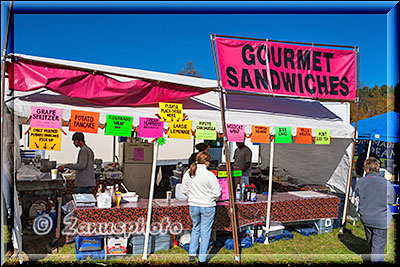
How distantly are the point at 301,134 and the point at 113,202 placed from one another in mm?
3595

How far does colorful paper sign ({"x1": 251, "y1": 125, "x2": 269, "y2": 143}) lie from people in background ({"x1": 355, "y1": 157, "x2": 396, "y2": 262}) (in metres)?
1.71

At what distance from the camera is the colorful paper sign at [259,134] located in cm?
554

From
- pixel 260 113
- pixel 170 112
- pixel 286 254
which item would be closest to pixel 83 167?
pixel 170 112

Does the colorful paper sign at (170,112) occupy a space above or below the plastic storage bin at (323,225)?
above

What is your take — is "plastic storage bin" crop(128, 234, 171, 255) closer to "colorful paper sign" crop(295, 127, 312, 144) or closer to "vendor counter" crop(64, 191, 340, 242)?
"vendor counter" crop(64, 191, 340, 242)

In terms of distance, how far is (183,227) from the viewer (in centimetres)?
519

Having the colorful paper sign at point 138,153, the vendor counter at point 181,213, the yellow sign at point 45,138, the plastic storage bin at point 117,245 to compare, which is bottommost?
the plastic storage bin at point 117,245

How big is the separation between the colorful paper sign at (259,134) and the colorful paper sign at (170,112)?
1346 mm

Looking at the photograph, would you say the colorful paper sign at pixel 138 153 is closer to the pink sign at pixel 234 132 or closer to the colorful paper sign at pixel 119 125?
the colorful paper sign at pixel 119 125

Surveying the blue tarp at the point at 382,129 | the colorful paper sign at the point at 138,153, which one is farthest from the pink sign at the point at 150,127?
the blue tarp at the point at 382,129

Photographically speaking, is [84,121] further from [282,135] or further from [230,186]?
[282,135]

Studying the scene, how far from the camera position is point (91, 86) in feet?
16.3

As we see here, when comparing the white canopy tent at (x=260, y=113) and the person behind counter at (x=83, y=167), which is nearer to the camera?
the white canopy tent at (x=260, y=113)

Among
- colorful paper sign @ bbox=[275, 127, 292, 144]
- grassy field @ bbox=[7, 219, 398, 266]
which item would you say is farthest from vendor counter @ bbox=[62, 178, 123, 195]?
colorful paper sign @ bbox=[275, 127, 292, 144]
